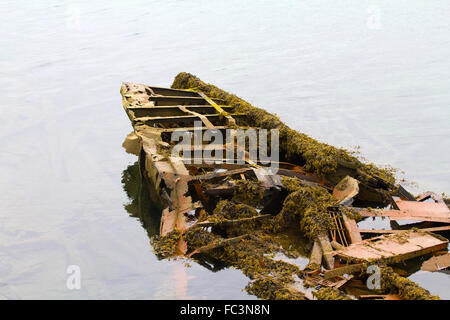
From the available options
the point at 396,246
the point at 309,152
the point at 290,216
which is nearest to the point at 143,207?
the point at 309,152

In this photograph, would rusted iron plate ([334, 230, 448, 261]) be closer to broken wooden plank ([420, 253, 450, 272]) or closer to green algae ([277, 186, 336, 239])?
broken wooden plank ([420, 253, 450, 272])

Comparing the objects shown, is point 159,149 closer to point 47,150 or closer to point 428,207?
point 428,207

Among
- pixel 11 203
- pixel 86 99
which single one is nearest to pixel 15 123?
pixel 86 99

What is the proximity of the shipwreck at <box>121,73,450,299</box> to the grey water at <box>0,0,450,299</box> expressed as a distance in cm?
57

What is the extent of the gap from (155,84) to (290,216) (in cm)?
1785

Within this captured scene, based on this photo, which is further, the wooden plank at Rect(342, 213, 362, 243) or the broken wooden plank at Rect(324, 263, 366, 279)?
the wooden plank at Rect(342, 213, 362, 243)

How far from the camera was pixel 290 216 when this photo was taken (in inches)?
376

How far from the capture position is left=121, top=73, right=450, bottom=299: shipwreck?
7.91 m

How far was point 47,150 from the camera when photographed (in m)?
18.7

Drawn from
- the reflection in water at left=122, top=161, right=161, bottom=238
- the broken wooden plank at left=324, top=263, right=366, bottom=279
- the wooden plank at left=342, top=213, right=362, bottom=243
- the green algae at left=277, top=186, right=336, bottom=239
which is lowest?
the reflection in water at left=122, top=161, right=161, bottom=238

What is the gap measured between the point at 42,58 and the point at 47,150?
13.1 meters

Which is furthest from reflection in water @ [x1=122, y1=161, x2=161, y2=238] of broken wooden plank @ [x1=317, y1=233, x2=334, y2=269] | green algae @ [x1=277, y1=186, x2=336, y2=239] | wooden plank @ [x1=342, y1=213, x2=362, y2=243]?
wooden plank @ [x1=342, y1=213, x2=362, y2=243]

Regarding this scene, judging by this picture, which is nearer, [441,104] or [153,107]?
[153,107]

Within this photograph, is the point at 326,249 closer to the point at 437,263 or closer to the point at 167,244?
the point at 437,263
